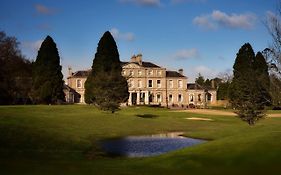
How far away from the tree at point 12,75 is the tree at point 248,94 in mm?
38713

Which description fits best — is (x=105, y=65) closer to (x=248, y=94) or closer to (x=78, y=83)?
(x=248, y=94)

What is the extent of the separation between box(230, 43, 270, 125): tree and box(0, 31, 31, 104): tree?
127 ft

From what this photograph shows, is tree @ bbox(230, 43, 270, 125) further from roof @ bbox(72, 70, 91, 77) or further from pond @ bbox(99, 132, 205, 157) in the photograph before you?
roof @ bbox(72, 70, 91, 77)

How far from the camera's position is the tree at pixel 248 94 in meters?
40.0

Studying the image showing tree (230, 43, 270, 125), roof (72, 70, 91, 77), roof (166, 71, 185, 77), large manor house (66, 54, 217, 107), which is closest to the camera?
tree (230, 43, 270, 125)

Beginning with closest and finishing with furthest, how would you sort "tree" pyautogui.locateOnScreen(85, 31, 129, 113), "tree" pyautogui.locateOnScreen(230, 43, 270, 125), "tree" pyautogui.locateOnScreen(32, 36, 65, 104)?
"tree" pyautogui.locateOnScreen(230, 43, 270, 125) → "tree" pyautogui.locateOnScreen(85, 31, 129, 113) → "tree" pyautogui.locateOnScreen(32, 36, 65, 104)

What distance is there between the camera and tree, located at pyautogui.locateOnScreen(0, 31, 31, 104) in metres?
71.5

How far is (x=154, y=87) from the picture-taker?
391 feet

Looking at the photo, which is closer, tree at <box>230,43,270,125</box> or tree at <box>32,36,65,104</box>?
tree at <box>230,43,270,125</box>

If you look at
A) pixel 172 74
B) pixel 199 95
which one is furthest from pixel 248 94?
pixel 172 74

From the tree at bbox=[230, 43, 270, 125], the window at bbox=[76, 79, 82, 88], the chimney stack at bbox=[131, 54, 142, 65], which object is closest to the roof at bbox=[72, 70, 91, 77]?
the window at bbox=[76, 79, 82, 88]

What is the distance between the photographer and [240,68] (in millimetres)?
92688

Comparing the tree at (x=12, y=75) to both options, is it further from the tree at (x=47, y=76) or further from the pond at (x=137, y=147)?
the pond at (x=137, y=147)

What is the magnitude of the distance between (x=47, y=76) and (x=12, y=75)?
258 inches
